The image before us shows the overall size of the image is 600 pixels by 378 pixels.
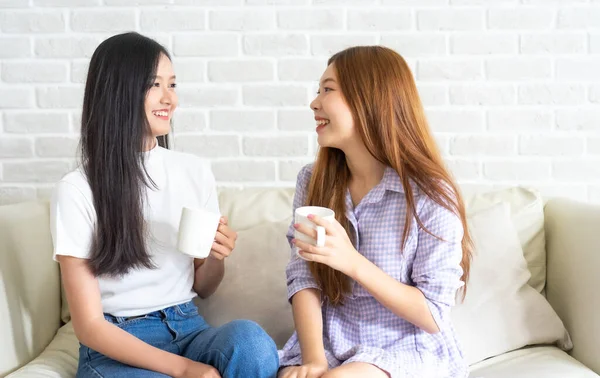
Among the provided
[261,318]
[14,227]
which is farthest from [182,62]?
[261,318]

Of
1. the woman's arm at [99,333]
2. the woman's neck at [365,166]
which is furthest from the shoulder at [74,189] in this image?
the woman's neck at [365,166]

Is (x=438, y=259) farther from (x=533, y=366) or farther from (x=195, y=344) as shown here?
(x=195, y=344)

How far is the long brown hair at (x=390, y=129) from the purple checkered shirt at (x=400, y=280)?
0.03 m

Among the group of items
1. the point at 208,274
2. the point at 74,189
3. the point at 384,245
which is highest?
the point at 74,189

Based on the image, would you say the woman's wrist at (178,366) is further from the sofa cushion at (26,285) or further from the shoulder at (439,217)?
the shoulder at (439,217)

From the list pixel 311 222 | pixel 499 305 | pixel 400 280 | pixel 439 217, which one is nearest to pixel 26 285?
pixel 311 222

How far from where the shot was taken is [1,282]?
160 centimetres

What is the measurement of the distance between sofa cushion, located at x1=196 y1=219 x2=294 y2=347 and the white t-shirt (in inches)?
5.2

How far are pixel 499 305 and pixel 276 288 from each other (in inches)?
24.4

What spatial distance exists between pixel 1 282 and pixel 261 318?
675 millimetres

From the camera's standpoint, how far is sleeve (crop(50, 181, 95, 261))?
58.0 inches

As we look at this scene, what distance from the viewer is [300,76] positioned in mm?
2246

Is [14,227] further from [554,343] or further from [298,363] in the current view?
[554,343]

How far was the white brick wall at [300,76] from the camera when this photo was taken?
2.22 meters
